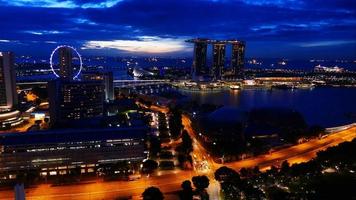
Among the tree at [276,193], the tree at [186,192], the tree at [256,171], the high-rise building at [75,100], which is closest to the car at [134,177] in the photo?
the tree at [186,192]

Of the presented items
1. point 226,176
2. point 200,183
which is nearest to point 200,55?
point 226,176

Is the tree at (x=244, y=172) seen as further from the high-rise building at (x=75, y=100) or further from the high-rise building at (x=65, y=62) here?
the high-rise building at (x=65, y=62)

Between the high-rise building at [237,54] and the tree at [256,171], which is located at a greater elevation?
the high-rise building at [237,54]

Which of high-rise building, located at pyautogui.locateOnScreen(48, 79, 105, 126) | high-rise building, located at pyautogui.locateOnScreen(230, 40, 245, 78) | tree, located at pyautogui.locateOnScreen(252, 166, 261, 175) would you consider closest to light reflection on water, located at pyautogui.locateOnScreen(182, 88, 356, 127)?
high-rise building, located at pyautogui.locateOnScreen(48, 79, 105, 126)

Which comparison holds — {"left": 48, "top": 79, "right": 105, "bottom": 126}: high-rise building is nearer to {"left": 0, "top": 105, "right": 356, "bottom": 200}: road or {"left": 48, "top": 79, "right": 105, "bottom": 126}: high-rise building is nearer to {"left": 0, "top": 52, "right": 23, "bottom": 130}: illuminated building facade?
{"left": 0, "top": 52, "right": 23, "bottom": 130}: illuminated building facade

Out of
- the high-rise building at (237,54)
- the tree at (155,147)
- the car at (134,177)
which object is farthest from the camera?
the high-rise building at (237,54)

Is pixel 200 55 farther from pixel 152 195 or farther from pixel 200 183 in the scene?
pixel 152 195
